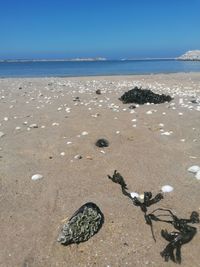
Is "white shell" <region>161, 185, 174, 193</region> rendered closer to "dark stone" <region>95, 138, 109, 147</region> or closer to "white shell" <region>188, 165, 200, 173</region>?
"white shell" <region>188, 165, 200, 173</region>

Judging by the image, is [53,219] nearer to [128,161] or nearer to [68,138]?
[128,161]

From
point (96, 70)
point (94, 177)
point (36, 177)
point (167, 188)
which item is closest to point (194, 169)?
point (167, 188)

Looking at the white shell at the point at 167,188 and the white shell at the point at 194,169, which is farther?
the white shell at the point at 194,169

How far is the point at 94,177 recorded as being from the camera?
20.1 feet

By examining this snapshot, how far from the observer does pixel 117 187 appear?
5.70 metres

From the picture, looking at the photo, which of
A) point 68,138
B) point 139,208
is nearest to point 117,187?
point 139,208

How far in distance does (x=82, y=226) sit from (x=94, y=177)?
1735 millimetres

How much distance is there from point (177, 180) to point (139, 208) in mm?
1086

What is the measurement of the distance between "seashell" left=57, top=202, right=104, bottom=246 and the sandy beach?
3.1 inches

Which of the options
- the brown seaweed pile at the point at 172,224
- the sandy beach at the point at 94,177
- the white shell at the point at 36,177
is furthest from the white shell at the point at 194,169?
the white shell at the point at 36,177

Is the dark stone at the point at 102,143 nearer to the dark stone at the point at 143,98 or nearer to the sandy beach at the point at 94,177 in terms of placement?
the sandy beach at the point at 94,177

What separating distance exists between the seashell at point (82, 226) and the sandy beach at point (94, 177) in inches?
3.1

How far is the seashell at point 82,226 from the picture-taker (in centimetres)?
434

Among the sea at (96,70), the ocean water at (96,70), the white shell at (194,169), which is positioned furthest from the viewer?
the ocean water at (96,70)
